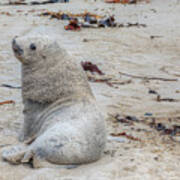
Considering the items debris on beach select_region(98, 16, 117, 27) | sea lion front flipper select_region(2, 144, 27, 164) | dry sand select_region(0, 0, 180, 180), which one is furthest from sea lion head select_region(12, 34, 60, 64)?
debris on beach select_region(98, 16, 117, 27)

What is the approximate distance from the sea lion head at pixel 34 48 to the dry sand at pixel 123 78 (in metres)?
0.82

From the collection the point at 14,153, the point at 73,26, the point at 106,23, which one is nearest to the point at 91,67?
the point at 73,26

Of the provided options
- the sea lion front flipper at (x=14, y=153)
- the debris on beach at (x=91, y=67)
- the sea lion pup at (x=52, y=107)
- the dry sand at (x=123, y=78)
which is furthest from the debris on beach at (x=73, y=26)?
the sea lion front flipper at (x=14, y=153)

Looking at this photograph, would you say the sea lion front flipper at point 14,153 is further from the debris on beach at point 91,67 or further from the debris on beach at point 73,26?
the debris on beach at point 73,26

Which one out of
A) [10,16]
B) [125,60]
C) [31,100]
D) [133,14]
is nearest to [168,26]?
[133,14]

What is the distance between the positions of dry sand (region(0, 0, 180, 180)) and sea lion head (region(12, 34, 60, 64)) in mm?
824

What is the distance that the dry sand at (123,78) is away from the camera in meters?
3.18

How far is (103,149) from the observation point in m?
3.38

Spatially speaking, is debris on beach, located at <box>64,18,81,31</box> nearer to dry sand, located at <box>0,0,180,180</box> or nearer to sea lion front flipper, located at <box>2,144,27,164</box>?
dry sand, located at <box>0,0,180,180</box>

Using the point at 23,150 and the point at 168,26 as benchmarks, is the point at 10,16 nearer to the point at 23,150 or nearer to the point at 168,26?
the point at 168,26

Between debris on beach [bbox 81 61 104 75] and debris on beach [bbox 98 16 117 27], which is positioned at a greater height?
debris on beach [bbox 98 16 117 27]

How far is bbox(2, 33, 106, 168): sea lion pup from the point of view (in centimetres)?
317

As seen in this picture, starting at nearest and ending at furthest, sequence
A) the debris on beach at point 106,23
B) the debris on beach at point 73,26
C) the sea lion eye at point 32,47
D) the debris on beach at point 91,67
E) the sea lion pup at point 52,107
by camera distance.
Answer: the sea lion pup at point 52,107 → the sea lion eye at point 32,47 → the debris on beach at point 91,67 → the debris on beach at point 73,26 → the debris on beach at point 106,23

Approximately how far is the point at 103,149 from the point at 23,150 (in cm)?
62
